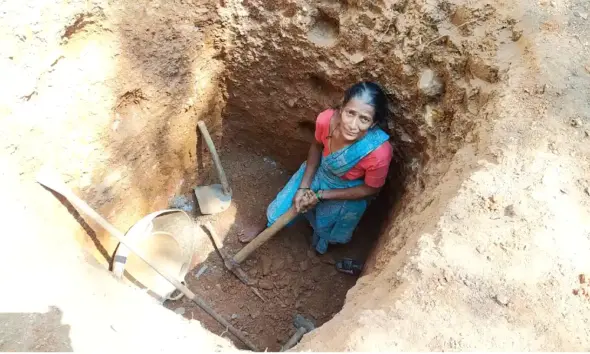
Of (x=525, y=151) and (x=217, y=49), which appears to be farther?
(x=217, y=49)

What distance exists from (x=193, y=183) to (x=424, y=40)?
1790mm

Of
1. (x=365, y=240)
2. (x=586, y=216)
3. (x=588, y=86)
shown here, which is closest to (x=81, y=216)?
(x=365, y=240)

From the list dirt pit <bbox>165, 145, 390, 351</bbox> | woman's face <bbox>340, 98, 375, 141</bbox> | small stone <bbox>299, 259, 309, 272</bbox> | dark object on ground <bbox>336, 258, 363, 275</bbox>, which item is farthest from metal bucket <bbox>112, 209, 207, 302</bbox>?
woman's face <bbox>340, 98, 375, 141</bbox>

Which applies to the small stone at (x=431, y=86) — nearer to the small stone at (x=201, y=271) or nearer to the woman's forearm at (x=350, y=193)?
the woman's forearm at (x=350, y=193)

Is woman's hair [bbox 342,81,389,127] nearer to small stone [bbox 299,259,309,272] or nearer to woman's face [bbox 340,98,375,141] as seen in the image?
woman's face [bbox 340,98,375,141]

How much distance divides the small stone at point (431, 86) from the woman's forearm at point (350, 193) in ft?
1.99

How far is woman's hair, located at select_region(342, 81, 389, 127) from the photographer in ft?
7.70

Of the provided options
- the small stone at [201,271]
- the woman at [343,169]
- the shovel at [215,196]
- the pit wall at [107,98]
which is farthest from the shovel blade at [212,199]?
the small stone at [201,271]

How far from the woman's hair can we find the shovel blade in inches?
48.2

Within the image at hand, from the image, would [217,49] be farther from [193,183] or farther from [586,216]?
[586,216]

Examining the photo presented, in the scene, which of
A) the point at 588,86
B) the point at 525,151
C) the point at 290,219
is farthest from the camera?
the point at 290,219

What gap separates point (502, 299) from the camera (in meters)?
1.46

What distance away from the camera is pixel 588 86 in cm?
188

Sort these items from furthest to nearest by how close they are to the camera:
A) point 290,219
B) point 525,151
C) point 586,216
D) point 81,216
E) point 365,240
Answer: point 365,240 < point 290,219 < point 81,216 < point 525,151 < point 586,216
